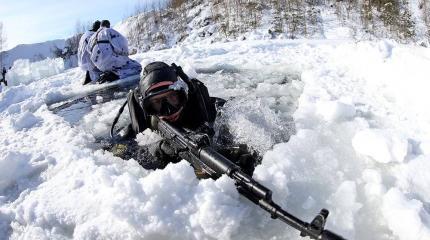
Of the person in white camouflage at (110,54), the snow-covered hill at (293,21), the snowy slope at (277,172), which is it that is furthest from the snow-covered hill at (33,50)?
the snowy slope at (277,172)

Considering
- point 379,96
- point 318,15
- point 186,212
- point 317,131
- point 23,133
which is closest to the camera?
point 186,212

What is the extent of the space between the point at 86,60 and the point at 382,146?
21.2 feet

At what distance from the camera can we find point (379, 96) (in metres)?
4.92

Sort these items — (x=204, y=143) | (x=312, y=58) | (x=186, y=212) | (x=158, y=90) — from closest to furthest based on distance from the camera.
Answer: (x=186, y=212)
(x=204, y=143)
(x=158, y=90)
(x=312, y=58)

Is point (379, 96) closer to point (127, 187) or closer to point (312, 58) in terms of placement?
point (312, 58)

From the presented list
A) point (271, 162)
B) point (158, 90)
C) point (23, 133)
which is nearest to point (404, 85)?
point (271, 162)

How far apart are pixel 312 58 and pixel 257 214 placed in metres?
4.67

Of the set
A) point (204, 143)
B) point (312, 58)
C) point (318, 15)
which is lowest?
point (318, 15)

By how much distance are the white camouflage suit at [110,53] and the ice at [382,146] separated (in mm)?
5652

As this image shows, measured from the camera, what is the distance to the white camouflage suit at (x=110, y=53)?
8094 mm

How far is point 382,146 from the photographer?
3365mm

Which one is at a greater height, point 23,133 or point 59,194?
point 59,194

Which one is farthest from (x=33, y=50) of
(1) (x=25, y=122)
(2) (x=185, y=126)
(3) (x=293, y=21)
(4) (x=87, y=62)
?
(2) (x=185, y=126)


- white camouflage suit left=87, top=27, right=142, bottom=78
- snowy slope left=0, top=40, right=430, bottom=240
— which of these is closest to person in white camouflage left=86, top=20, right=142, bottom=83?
white camouflage suit left=87, top=27, right=142, bottom=78
